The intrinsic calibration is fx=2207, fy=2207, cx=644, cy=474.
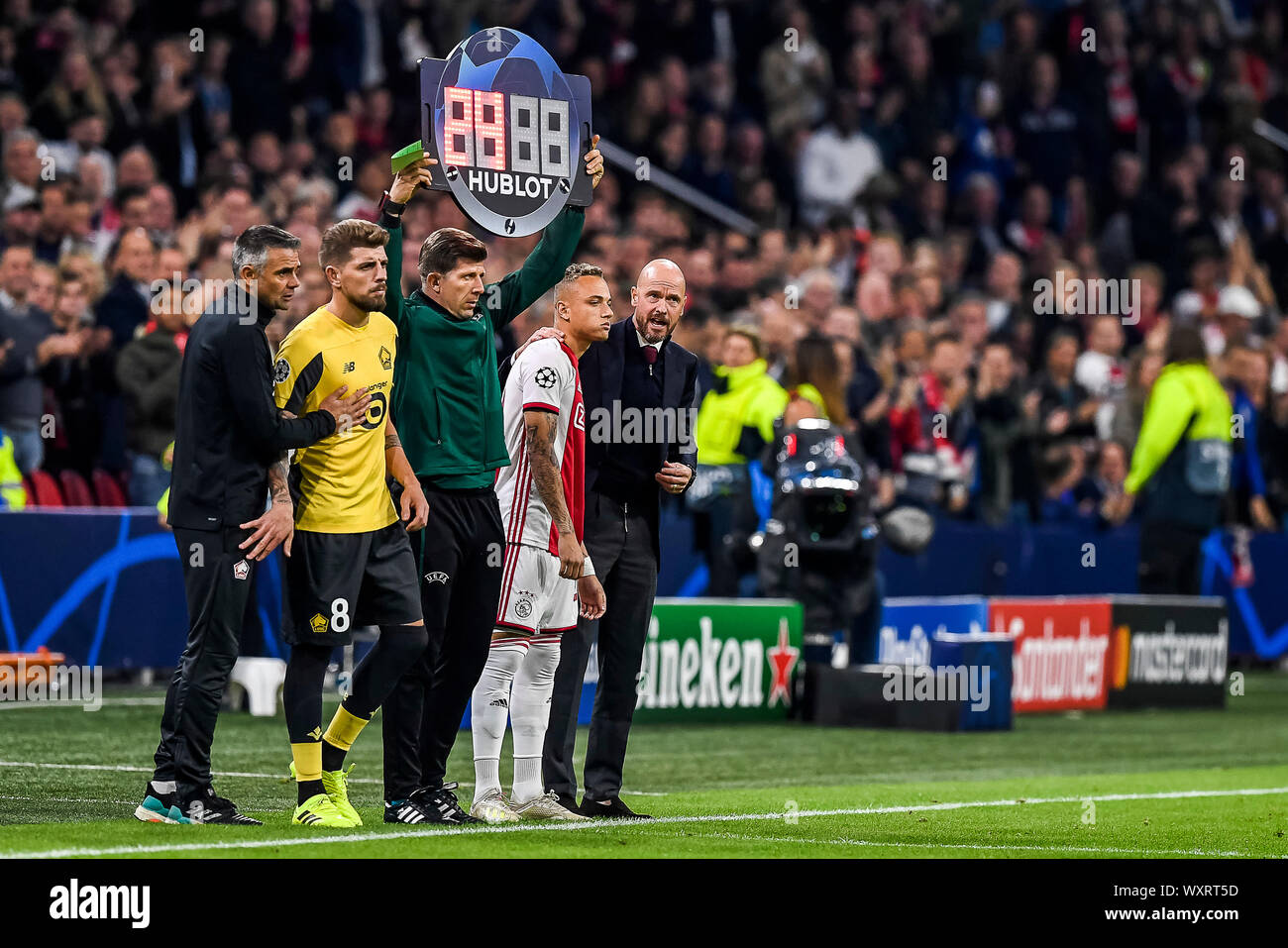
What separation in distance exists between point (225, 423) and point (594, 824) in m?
2.04

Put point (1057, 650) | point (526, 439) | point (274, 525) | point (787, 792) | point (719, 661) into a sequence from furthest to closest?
point (1057, 650) < point (719, 661) < point (787, 792) < point (526, 439) < point (274, 525)

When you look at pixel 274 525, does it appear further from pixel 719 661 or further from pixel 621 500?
pixel 719 661

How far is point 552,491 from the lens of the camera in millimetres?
8383

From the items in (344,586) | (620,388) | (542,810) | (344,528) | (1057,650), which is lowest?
(542,810)

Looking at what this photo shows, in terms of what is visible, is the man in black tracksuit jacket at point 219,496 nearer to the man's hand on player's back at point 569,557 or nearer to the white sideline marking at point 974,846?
the man's hand on player's back at point 569,557

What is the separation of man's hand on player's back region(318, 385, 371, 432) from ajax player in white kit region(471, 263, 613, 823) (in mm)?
690

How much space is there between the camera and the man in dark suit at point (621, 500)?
893 cm

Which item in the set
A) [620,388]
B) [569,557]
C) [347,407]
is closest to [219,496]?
[347,407]

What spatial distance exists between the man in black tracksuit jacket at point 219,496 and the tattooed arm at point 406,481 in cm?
25

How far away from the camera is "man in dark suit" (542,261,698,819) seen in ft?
29.3

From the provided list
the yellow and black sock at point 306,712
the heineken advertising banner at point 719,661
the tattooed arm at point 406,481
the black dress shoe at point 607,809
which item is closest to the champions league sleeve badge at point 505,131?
the tattooed arm at point 406,481

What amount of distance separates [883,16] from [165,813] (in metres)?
17.9

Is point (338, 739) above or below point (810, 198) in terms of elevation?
below

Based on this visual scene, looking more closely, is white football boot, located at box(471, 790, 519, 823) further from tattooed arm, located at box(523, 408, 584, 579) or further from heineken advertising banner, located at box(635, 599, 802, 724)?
heineken advertising banner, located at box(635, 599, 802, 724)
